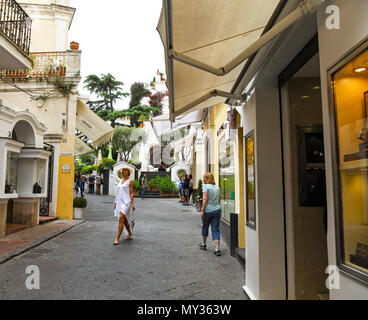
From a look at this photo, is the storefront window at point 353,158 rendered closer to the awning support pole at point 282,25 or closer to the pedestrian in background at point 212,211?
the awning support pole at point 282,25

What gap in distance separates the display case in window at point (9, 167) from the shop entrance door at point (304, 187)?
7189 millimetres

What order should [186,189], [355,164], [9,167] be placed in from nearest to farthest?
[355,164], [9,167], [186,189]

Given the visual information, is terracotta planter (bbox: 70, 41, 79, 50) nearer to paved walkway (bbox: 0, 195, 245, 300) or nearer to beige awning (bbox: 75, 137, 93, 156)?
beige awning (bbox: 75, 137, 93, 156)

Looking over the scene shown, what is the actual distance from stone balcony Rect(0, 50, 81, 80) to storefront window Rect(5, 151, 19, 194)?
4199 mm

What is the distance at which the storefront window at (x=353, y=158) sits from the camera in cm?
176

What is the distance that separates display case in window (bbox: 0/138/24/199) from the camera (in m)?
7.66

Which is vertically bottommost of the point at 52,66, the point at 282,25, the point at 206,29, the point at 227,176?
the point at 227,176

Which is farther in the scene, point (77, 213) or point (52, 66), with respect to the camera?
point (52, 66)

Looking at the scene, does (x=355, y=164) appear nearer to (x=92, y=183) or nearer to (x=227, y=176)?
(x=227, y=176)

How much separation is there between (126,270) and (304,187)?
3.30 m

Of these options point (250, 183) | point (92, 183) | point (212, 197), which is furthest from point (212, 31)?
point (92, 183)

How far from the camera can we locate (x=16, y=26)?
9.05 metres

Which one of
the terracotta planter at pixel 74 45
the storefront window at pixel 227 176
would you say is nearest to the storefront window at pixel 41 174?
Answer: the terracotta planter at pixel 74 45

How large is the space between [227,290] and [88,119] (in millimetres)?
10549
